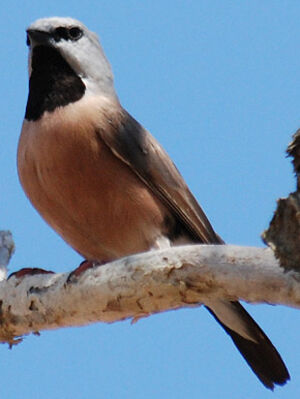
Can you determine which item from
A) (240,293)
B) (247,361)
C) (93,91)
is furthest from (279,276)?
(93,91)

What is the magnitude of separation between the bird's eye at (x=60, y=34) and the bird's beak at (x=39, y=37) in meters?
0.07

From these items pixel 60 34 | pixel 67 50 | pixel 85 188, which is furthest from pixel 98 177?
pixel 60 34

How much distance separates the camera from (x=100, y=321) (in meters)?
5.23

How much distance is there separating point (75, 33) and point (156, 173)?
4.41 feet

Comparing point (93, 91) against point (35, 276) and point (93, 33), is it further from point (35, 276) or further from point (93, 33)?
point (35, 276)

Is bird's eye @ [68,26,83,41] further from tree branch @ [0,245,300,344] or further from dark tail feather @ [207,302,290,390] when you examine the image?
dark tail feather @ [207,302,290,390]

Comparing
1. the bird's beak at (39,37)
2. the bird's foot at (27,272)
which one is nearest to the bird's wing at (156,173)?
the bird's beak at (39,37)

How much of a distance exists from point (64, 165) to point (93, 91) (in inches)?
34.3

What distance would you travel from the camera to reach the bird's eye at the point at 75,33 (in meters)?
6.94

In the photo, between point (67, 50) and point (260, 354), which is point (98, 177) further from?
point (260, 354)

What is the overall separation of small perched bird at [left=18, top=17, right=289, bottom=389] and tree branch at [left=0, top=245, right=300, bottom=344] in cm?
92


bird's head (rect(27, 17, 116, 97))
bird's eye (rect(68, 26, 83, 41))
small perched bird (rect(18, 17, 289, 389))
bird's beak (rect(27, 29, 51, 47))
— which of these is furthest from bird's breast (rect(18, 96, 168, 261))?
bird's eye (rect(68, 26, 83, 41))

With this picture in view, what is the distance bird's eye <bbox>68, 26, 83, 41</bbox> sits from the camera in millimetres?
6941

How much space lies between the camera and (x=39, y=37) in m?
6.72
